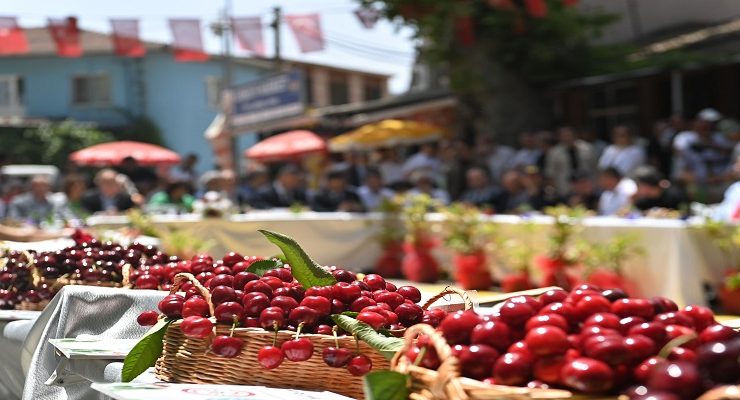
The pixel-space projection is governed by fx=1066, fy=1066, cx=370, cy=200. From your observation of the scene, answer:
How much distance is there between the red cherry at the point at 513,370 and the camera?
1.80 meters

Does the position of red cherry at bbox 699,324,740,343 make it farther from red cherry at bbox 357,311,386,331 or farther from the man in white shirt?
the man in white shirt

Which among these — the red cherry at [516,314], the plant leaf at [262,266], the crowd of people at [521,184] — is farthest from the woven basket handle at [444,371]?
the crowd of people at [521,184]

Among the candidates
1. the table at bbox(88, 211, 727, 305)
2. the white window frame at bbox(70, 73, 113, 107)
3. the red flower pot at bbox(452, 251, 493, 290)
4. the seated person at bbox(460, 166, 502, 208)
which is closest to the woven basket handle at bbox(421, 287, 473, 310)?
the table at bbox(88, 211, 727, 305)

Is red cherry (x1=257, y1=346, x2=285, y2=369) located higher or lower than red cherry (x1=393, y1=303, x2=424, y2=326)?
lower

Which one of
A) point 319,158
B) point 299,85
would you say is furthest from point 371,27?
point 319,158

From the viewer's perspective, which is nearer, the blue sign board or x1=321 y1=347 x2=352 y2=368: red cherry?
x1=321 y1=347 x2=352 y2=368: red cherry

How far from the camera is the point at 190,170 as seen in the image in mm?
18047

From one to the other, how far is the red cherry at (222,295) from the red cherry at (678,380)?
3.83ft

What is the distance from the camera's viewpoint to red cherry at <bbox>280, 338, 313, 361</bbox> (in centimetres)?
234

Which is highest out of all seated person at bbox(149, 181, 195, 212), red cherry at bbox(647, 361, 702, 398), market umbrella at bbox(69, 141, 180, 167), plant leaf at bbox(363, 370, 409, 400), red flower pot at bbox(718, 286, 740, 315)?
red cherry at bbox(647, 361, 702, 398)

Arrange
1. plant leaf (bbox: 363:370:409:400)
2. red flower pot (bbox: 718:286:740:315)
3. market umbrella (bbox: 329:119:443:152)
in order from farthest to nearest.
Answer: market umbrella (bbox: 329:119:443:152), red flower pot (bbox: 718:286:740:315), plant leaf (bbox: 363:370:409:400)

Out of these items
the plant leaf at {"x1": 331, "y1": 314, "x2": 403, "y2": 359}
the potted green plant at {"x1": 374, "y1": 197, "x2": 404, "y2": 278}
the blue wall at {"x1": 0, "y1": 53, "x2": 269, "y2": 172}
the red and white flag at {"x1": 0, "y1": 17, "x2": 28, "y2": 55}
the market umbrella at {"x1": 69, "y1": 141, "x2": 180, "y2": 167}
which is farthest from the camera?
the blue wall at {"x1": 0, "y1": 53, "x2": 269, "y2": 172}

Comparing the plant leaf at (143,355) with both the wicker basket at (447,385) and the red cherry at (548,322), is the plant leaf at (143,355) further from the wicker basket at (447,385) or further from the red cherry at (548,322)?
Result: the red cherry at (548,322)

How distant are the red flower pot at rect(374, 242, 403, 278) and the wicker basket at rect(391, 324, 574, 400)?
10.1 m
